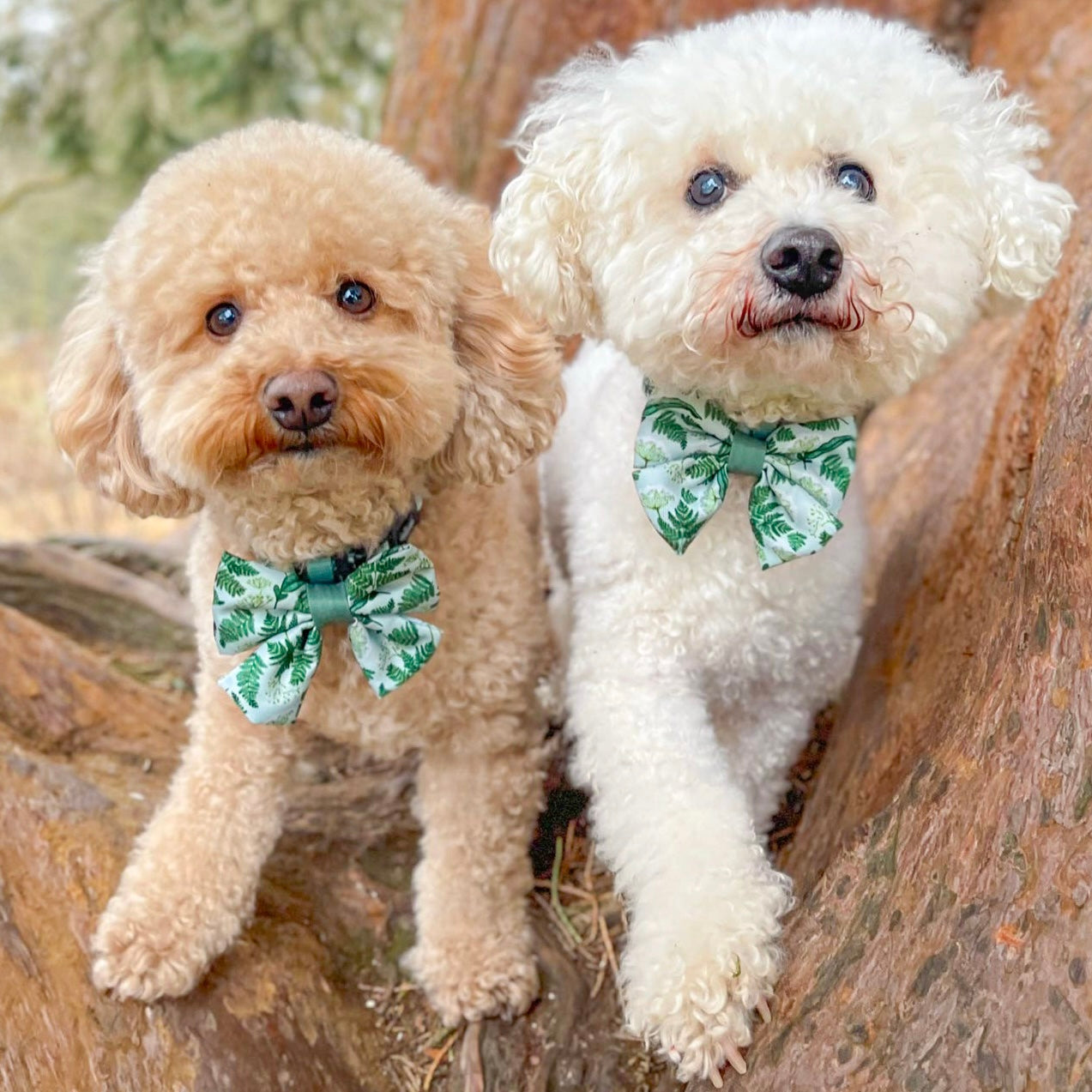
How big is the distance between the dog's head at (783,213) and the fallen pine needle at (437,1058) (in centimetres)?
130

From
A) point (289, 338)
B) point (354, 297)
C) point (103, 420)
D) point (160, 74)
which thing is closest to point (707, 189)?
point (354, 297)

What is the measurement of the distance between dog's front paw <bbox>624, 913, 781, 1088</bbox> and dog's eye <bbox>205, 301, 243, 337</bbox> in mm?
1190

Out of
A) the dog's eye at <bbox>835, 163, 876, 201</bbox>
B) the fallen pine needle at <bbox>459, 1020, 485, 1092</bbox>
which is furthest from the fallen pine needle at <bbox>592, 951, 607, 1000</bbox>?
the dog's eye at <bbox>835, 163, 876, 201</bbox>

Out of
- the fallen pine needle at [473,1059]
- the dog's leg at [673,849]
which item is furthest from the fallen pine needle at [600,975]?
the dog's leg at [673,849]

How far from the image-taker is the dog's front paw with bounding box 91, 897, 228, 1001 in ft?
6.08

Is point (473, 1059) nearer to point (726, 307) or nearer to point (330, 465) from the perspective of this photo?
point (330, 465)

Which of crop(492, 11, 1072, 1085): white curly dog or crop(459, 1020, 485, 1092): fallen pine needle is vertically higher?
crop(492, 11, 1072, 1085): white curly dog

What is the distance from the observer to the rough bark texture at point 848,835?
1.34 meters

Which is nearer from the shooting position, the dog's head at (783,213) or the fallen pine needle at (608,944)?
the dog's head at (783,213)

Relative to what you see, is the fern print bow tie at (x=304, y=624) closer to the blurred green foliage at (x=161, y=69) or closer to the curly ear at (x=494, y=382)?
the curly ear at (x=494, y=382)

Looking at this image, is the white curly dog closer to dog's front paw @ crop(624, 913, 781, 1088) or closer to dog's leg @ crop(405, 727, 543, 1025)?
dog's front paw @ crop(624, 913, 781, 1088)

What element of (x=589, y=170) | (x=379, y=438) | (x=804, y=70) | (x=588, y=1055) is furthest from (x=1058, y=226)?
(x=588, y=1055)

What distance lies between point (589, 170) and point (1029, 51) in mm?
2209

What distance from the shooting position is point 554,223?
1.83 m
